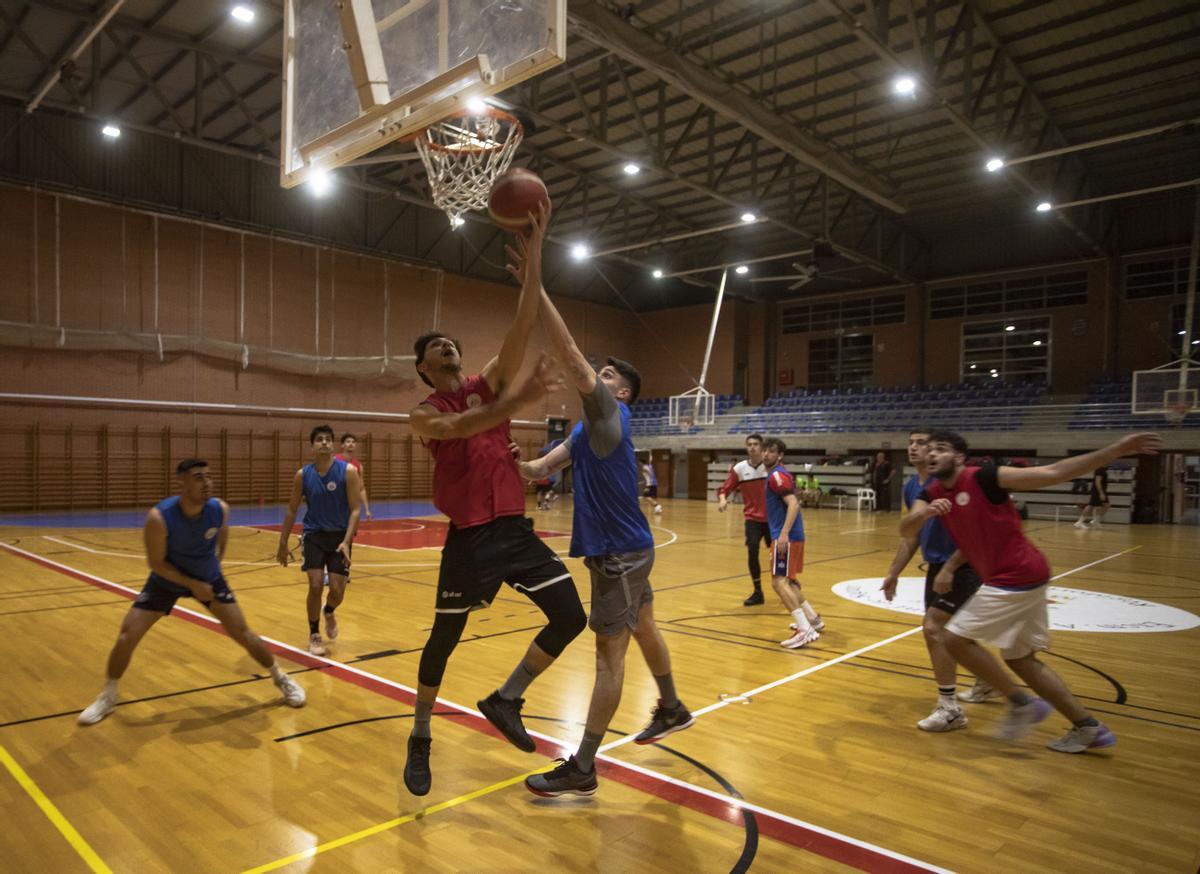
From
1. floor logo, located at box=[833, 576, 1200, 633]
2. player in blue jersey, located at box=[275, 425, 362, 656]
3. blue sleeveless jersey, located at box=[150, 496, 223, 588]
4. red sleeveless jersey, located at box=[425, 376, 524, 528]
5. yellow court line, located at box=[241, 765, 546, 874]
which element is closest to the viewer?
yellow court line, located at box=[241, 765, 546, 874]

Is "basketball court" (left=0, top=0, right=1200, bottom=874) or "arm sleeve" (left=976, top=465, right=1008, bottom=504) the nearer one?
"basketball court" (left=0, top=0, right=1200, bottom=874)

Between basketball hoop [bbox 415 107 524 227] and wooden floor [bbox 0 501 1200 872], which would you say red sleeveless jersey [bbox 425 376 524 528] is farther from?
basketball hoop [bbox 415 107 524 227]

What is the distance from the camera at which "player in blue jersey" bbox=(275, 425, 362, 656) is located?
20.0 ft

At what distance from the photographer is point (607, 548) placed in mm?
3596

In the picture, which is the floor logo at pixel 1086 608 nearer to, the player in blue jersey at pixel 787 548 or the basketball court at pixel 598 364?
the basketball court at pixel 598 364

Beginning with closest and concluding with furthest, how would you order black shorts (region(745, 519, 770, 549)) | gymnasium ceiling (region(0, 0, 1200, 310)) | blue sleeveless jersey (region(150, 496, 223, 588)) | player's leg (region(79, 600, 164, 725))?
player's leg (region(79, 600, 164, 725))
blue sleeveless jersey (region(150, 496, 223, 588))
black shorts (region(745, 519, 770, 549))
gymnasium ceiling (region(0, 0, 1200, 310))

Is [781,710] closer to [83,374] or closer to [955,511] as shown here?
[955,511]

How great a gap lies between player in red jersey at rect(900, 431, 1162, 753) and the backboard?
354 cm

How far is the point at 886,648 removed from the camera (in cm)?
647

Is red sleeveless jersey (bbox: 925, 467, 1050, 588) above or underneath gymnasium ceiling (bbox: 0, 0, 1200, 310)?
underneath

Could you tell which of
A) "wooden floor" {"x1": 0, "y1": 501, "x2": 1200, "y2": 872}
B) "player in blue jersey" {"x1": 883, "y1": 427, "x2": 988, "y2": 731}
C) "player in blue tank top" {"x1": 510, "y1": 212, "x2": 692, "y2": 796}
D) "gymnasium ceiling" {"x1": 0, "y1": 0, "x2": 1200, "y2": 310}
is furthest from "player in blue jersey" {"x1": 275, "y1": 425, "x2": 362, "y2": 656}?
"gymnasium ceiling" {"x1": 0, "y1": 0, "x2": 1200, "y2": 310}

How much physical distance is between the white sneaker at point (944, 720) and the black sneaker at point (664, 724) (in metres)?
1.54

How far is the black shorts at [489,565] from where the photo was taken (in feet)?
11.1

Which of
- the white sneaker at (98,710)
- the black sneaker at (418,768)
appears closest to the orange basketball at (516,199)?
the black sneaker at (418,768)
